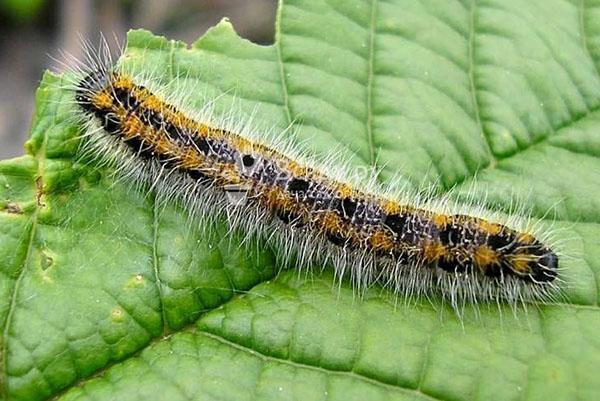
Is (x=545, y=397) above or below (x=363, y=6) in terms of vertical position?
below

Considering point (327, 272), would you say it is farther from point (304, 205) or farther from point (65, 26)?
point (65, 26)

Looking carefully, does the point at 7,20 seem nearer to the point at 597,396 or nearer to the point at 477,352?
the point at 477,352

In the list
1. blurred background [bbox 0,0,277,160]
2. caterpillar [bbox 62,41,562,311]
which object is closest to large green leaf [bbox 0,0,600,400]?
caterpillar [bbox 62,41,562,311]

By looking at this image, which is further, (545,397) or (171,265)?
(171,265)

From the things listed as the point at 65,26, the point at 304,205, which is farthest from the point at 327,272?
the point at 65,26

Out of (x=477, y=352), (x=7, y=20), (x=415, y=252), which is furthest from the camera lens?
(x=7, y=20)

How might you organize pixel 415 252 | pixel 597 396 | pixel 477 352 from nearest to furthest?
pixel 597 396
pixel 477 352
pixel 415 252

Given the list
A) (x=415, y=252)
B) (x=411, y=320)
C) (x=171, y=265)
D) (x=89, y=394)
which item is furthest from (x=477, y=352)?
(x=89, y=394)
